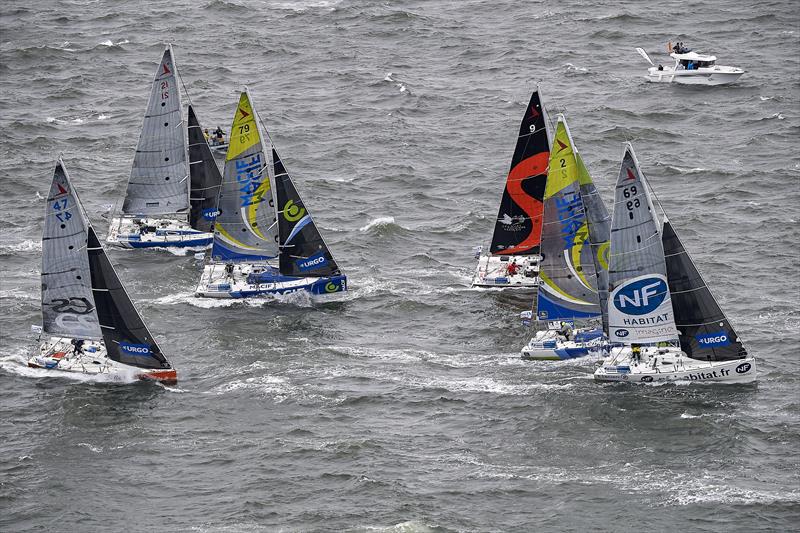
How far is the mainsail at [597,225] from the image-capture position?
280 feet

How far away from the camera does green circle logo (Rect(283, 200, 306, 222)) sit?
95.3 m

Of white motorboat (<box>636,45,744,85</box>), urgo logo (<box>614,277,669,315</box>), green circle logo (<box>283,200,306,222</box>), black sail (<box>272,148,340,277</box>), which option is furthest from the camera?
white motorboat (<box>636,45,744,85</box>)

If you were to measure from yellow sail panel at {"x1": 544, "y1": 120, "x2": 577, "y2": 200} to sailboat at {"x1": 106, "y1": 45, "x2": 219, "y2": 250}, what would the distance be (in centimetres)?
2916

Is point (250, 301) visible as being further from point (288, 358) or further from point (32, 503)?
point (32, 503)

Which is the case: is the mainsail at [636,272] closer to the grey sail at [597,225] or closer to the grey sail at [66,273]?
the grey sail at [597,225]

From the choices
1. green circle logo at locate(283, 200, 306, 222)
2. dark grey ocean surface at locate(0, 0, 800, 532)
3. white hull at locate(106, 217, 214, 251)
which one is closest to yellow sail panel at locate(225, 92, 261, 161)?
green circle logo at locate(283, 200, 306, 222)

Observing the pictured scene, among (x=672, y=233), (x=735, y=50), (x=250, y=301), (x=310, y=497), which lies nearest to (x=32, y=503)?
(x=310, y=497)

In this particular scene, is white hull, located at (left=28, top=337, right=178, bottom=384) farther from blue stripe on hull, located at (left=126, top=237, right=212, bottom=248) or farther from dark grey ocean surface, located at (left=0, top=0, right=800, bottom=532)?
blue stripe on hull, located at (left=126, top=237, right=212, bottom=248)

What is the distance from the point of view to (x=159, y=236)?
105 m

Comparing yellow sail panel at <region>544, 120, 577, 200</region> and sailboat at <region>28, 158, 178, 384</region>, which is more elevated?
yellow sail panel at <region>544, 120, 577, 200</region>

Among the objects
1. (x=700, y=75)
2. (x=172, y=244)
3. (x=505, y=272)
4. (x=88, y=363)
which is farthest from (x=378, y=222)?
(x=700, y=75)

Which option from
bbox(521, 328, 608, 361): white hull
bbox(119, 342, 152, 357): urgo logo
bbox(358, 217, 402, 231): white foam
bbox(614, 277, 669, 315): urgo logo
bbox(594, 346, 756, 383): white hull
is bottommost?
bbox(594, 346, 756, 383): white hull

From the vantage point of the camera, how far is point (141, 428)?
78.6 m

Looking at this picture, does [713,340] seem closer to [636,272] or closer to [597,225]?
[636,272]
